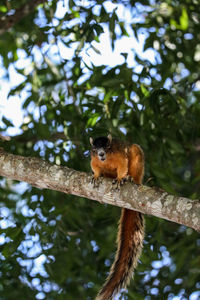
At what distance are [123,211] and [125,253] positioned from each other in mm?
369

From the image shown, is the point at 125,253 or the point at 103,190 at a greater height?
the point at 103,190

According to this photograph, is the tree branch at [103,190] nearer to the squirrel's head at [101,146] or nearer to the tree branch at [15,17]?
the squirrel's head at [101,146]

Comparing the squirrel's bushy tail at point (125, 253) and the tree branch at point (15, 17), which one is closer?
the squirrel's bushy tail at point (125, 253)

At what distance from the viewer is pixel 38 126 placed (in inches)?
152

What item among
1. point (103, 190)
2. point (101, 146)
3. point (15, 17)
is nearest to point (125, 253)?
point (103, 190)

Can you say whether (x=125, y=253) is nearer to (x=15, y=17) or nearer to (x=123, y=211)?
(x=123, y=211)

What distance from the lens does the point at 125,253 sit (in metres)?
3.52

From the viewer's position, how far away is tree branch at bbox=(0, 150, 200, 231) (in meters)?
2.86

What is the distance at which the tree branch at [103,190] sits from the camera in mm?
2864

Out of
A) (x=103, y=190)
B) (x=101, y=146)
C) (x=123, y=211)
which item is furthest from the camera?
(x=101, y=146)

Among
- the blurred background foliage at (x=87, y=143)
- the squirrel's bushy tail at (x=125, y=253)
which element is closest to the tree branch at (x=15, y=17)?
the blurred background foliage at (x=87, y=143)

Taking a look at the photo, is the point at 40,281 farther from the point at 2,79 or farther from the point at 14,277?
the point at 2,79

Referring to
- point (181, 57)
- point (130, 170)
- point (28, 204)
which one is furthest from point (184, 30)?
point (28, 204)

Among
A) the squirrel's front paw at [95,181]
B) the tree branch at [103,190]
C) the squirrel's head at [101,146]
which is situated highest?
the tree branch at [103,190]
